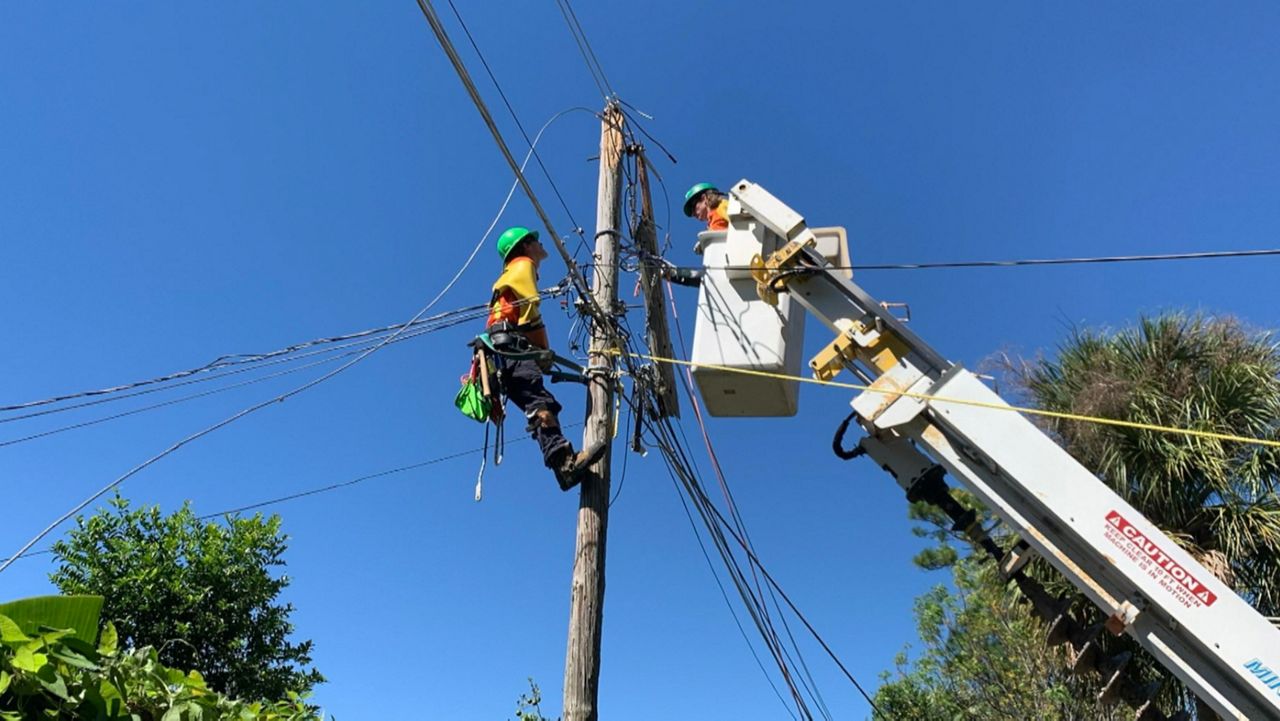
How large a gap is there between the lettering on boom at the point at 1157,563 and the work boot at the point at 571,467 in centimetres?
292

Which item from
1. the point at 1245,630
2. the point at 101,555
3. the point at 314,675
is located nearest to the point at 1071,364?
the point at 1245,630

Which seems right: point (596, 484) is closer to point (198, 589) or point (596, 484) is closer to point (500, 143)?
point (500, 143)

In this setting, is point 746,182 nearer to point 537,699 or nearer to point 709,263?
point 709,263

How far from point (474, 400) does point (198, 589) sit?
5.75 m

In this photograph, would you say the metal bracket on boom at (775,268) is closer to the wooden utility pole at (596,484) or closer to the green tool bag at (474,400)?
the wooden utility pole at (596,484)

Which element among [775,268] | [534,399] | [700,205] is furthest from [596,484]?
[700,205]

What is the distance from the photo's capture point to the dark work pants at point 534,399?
5.29 m

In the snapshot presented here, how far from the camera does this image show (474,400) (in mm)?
5652

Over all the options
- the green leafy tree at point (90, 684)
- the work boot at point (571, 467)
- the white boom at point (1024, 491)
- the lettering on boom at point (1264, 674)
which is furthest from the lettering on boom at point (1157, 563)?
the green leafy tree at point (90, 684)

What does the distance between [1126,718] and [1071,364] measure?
501 centimetres

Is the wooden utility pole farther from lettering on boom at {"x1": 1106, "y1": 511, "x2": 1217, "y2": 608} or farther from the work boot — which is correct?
lettering on boom at {"x1": 1106, "y1": 511, "x2": 1217, "y2": 608}

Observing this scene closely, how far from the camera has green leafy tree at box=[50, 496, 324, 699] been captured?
8.98 metres

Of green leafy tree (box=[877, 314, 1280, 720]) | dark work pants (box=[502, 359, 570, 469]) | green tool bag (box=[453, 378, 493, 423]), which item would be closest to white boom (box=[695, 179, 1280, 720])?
dark work pants (box=[502, 359, 570, 469])

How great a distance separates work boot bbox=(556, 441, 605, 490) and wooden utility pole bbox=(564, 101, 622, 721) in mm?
61
